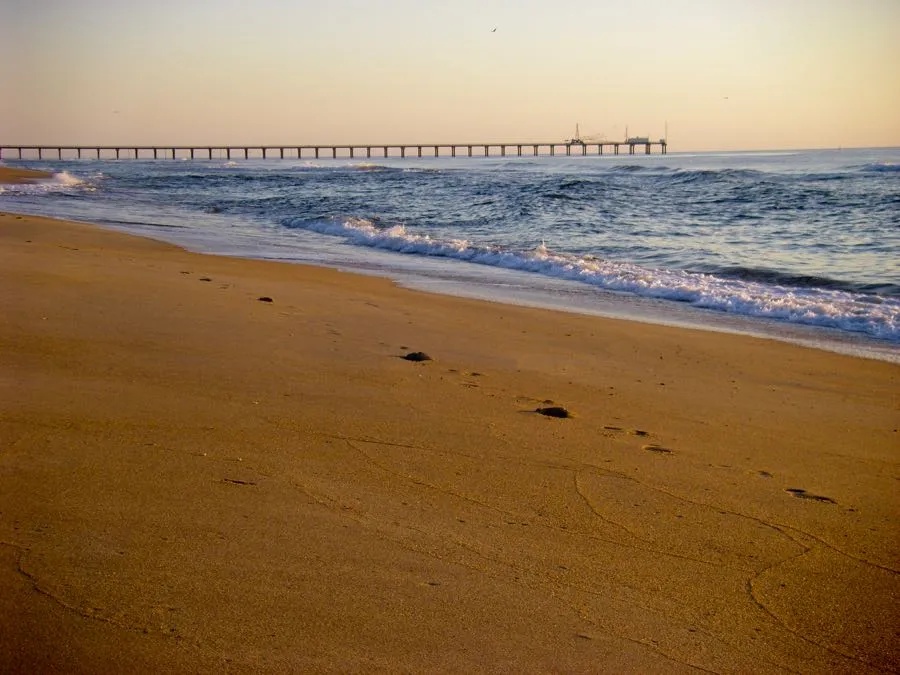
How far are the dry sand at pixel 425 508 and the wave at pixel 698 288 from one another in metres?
2.32

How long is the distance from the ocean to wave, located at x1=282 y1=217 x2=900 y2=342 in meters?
0.03

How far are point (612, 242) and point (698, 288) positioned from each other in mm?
5316

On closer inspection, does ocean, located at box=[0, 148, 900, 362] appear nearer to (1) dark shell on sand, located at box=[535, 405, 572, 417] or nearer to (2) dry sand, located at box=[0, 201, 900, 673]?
(2) dry sand, located at box=[0, 201, 900, 673]

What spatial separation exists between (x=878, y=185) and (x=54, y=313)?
27085 millimetres

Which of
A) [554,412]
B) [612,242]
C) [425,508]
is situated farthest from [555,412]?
[612,242]

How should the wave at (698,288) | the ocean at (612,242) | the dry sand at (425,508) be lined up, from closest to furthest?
the dry sand at (425,508)
the wave at (698,288)
the ocean at (612,242)

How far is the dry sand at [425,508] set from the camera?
2305 mm

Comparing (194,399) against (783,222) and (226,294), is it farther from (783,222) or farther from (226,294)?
(783,222)

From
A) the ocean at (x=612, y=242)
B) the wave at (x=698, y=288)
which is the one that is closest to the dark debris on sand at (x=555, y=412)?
the ocean at (x=612, y=242)

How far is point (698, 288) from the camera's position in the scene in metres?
9.98

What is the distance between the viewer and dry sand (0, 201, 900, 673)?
7.56 ft

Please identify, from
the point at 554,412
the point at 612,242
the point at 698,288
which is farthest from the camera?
the point at 612,242

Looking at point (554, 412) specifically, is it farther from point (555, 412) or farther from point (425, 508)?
point (425, 508)

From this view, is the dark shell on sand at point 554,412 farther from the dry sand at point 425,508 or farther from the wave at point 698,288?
the wave at point 698,288
